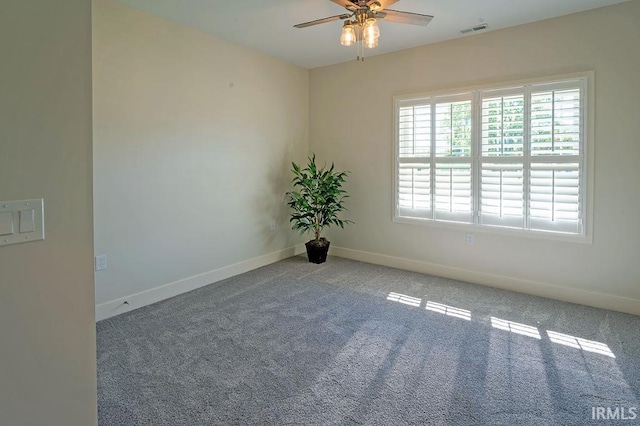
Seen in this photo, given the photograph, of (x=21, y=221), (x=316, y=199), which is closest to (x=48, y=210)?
(x=21, y=221)

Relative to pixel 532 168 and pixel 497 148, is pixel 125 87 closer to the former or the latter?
pixel 497 148

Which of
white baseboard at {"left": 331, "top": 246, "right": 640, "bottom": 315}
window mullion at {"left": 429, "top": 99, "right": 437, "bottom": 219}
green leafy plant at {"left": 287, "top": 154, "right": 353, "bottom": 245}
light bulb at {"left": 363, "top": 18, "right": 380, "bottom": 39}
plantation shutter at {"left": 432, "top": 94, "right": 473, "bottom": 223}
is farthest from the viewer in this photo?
green leafy plant at {"left": 287, "top": 154, "right": 353, "bottom": 245}

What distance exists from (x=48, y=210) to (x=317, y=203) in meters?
3.91

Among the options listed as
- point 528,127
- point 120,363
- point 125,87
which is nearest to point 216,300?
point 120,363

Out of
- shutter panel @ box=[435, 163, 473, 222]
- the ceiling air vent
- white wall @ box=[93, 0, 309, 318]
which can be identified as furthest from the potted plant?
the ceiling air vent

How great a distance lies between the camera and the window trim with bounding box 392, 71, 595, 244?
11.1ft

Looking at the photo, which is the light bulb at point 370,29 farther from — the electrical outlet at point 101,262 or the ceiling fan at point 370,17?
the electrical outlet at point 101,262

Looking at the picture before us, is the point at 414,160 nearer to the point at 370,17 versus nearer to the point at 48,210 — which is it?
the point at 370,17

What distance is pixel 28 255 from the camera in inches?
38.2

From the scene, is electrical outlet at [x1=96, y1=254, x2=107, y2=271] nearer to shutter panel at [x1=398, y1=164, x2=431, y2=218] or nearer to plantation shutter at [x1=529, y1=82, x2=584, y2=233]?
shutter panel at [x1=398, y1=164, x2=431, y2=218]

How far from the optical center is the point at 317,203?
191 inches

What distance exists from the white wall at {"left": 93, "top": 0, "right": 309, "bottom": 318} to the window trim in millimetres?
1576

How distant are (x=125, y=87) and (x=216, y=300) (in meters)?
2.17

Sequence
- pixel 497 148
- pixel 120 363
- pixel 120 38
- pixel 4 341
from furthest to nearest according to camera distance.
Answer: pixel 497 148
pixel 120 38
pixel 120 363
pixel 4 341
